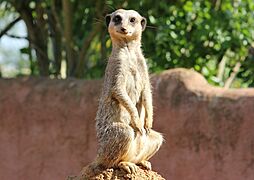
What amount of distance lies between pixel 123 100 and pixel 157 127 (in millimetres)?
3150

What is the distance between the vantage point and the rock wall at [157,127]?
23.0 ft

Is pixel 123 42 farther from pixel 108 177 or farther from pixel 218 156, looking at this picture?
pixel 218 156

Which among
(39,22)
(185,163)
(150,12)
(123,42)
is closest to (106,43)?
(150,12)

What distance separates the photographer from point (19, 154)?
26.9ft

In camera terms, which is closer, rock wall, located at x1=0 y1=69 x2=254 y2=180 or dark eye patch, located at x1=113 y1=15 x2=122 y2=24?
dark eye patch, located at x1=113 y1=15 x2=122 y2=24

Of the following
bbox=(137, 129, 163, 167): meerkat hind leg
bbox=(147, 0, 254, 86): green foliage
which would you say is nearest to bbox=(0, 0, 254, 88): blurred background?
bbox=(147, 0, 254, 86): green foliage

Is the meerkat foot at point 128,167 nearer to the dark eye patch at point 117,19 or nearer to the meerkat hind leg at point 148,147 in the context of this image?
the meerkat hind leg at point 148,147

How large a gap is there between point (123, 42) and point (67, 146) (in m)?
3.64

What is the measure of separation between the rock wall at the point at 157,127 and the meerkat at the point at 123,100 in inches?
99.7

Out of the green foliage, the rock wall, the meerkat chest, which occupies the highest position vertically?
the meerkat chest

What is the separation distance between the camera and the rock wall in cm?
702

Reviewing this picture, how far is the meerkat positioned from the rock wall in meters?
2.53

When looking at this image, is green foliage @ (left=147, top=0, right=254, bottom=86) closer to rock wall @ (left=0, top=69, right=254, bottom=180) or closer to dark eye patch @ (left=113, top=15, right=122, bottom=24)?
rock wall @ (left=0, top=69, right=254, bottom=180)

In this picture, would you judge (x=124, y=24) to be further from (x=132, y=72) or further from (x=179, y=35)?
(x=179, y=35)
